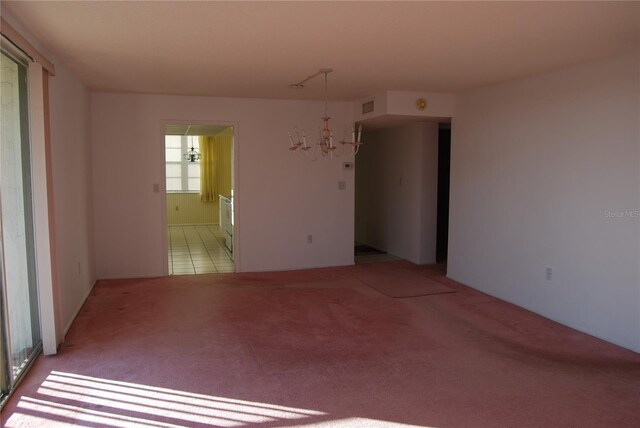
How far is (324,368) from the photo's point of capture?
11.0ft

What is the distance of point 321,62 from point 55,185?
231 centimetres

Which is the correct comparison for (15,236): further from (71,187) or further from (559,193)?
(559,193)

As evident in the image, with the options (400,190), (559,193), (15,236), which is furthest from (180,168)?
(559,193)

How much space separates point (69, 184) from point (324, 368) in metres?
2.78

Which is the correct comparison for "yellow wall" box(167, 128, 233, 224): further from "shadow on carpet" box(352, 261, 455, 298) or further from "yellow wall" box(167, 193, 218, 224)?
"shadow on carpet" box(352, 261, 455, 298)

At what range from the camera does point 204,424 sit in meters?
2.64

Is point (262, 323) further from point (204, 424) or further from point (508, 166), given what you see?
point (508, 166)

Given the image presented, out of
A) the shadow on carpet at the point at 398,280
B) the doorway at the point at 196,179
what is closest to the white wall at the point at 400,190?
the shadow on carpet at the point at 398,280

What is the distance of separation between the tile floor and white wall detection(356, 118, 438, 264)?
2.43 m

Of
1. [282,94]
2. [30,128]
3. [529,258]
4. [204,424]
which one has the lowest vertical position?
[204,424]

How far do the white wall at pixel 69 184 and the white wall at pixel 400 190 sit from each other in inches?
162

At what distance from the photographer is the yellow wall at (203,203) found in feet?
37.9

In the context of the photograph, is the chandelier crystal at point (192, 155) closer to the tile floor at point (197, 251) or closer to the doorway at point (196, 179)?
the doorway at point (196, 179)

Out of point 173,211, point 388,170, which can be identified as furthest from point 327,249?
point 173,211
